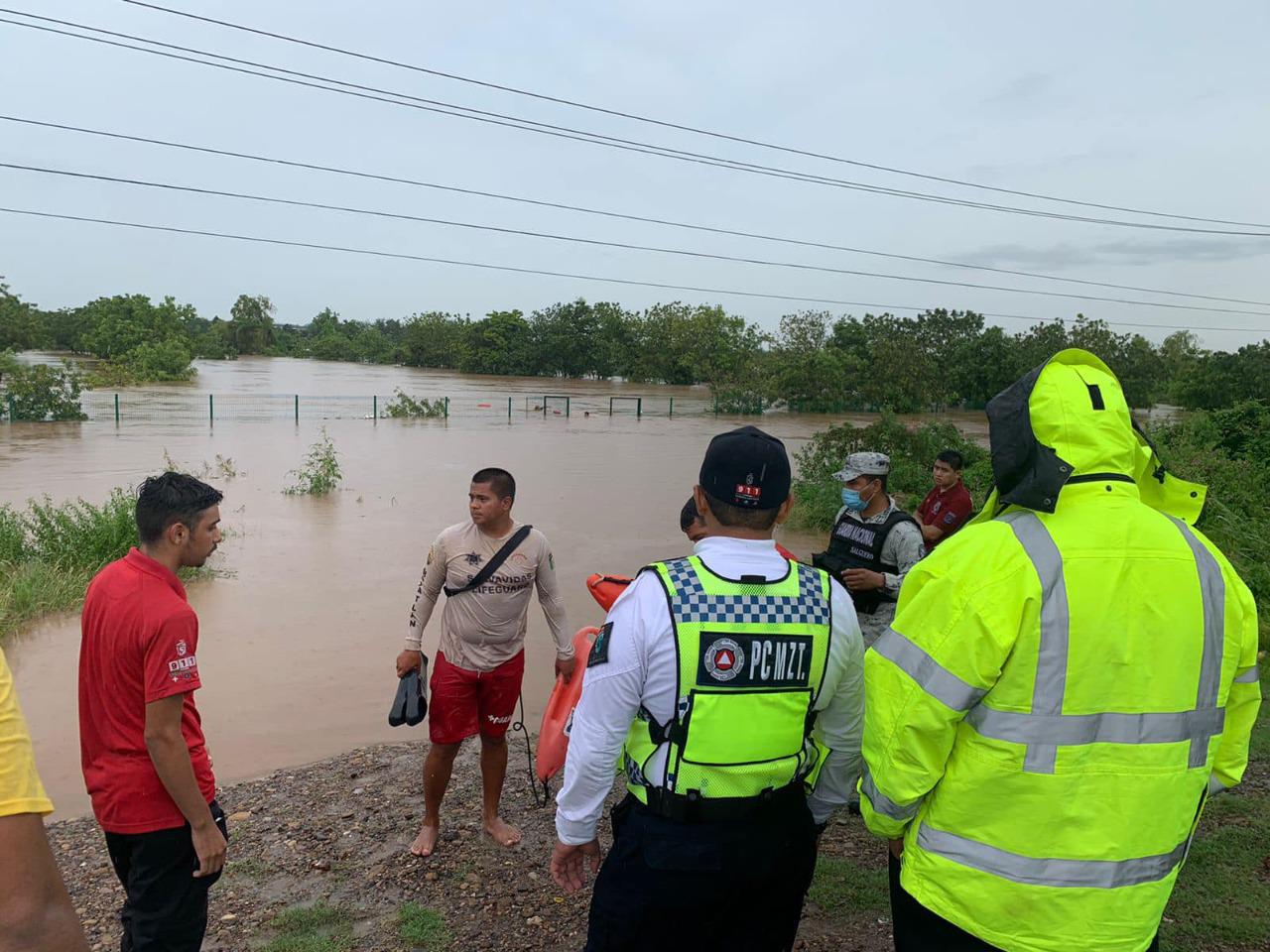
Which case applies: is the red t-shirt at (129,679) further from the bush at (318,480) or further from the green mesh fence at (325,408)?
the green mesh fence at (325,408)

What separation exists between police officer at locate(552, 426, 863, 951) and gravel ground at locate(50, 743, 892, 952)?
1383 millimetres

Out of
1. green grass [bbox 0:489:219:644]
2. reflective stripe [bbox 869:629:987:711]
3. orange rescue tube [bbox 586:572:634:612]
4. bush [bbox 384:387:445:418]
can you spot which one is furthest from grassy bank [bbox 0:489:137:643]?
bush [bbox 384:387:445:418]

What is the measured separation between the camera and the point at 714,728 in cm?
199

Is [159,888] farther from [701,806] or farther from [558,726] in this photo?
[701,806]

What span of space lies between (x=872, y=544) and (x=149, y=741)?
3.17 meters

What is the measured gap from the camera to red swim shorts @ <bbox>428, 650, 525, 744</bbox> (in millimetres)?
3906

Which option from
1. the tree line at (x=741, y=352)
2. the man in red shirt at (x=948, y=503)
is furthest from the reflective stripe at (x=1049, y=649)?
the tree line at (x=741, y=352)

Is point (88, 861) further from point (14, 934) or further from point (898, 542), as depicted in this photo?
point (898, 542)

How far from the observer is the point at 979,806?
1.74 meters

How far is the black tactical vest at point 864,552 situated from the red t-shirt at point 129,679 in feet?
9.78

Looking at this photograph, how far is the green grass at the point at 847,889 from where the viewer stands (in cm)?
345

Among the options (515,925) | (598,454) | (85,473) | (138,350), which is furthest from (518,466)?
(138,350)

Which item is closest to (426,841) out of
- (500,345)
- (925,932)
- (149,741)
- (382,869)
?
(382,869)

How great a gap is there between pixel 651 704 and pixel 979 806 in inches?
28.7
